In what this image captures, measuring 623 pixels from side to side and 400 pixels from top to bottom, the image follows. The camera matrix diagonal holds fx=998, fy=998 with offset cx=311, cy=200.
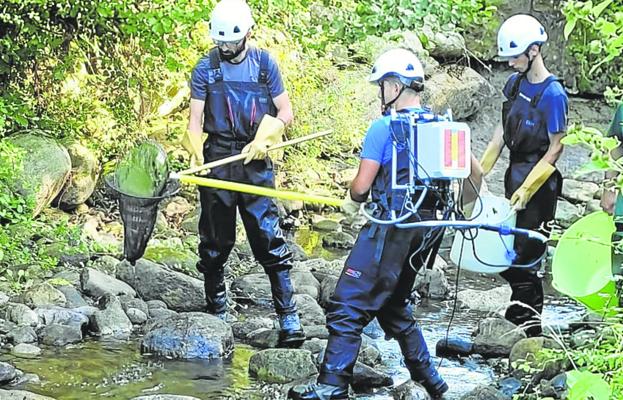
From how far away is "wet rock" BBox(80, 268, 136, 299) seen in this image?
686cm

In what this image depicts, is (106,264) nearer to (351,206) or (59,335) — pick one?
(59,335)

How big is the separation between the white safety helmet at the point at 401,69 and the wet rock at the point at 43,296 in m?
2.90

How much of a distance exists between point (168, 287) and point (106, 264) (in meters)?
1.08

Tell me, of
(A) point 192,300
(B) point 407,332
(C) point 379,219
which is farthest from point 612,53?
(A) point 192,300

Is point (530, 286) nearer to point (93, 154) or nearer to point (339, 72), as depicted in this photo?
point (93, 154)

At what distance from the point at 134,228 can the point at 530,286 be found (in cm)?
247

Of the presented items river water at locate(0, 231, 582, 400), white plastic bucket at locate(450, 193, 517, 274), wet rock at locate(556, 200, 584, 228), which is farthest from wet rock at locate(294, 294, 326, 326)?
wet rock at locate(556, 200, 584, 228)

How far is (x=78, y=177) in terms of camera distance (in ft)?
31.6

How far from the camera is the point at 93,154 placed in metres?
9.73

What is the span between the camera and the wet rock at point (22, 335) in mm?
5820

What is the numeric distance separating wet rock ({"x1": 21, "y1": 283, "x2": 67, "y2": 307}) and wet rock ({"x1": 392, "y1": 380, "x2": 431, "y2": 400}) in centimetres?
250

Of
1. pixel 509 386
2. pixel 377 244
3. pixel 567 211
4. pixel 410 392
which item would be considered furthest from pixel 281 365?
pixel 567 211

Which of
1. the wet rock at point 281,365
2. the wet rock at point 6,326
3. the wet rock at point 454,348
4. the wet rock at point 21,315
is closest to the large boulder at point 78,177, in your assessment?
the wet rock at point 21,315

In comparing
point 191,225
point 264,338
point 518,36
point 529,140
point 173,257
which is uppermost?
point 518,36
